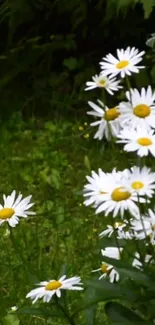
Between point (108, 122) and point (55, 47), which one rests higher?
point (55, 47)

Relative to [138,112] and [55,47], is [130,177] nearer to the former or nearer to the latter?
[138,112]

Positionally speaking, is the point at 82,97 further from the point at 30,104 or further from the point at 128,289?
the point at 128,289

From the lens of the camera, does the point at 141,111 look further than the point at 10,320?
No

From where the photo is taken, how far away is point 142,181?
165 centimetres

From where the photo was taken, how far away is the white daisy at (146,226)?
67.9 inches

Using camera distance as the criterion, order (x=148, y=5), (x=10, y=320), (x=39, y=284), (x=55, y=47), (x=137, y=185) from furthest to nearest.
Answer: (x=55, y=47)
(x=148, y=5)
(x=10, y=320)
(x=39, y=284)
(x=137, y=185)

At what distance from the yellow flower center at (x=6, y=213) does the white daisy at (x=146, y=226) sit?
404mm

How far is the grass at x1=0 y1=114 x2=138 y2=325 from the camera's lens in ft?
10.7

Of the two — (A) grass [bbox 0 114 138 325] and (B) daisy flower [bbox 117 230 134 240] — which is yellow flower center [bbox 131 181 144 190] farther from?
(A) grass [bbox 0 114 138 325]

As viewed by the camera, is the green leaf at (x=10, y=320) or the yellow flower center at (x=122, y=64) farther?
the green leaf at (x=10, y=320)

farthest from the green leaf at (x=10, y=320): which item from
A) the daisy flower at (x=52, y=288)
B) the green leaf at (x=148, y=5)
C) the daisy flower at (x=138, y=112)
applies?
the green leaf at (x=148, y=5)

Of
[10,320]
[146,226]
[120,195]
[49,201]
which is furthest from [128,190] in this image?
[49,201]

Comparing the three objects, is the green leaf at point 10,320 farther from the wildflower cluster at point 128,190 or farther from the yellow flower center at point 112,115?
the yellow flower center at point 112,115

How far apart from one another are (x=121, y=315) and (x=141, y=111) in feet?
1.49
